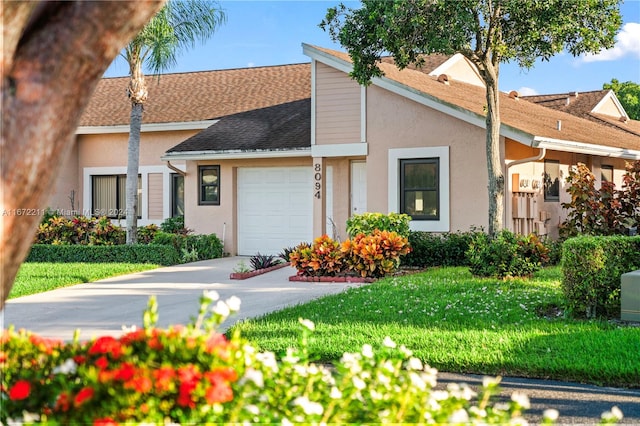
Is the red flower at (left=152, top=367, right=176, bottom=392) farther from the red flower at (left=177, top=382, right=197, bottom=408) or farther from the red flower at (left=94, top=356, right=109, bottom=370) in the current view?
the red flower at (left=94, top=356, right=109, bottom=370)

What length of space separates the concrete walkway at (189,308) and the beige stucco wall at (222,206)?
2.90 m

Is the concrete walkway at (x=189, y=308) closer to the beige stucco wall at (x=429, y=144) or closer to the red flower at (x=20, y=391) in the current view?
the red flower at (x=20, y=391)

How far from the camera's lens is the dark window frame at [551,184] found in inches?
738

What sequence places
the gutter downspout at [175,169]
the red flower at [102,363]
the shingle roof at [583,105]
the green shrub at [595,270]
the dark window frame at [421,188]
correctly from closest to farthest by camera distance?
the red flower at [102,363], the green shrub at [595,270], the dark window frame at [421,188], the gutter downspout at [175,169], the shingle roof at [583,105]

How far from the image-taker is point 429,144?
56.9 ft

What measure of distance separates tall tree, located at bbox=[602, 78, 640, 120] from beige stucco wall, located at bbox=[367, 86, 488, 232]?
4383 cm

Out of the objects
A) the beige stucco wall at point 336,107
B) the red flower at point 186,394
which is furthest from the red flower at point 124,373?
the beige stucco wall at point 336,107

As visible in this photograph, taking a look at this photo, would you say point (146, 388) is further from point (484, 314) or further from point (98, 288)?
point (98, 288)

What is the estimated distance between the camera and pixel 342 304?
11.4 m

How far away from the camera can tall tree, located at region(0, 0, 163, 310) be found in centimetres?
334

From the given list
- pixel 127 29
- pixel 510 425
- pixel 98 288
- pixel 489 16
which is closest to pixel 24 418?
pixel 127 29

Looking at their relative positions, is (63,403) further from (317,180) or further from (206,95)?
(206,95)

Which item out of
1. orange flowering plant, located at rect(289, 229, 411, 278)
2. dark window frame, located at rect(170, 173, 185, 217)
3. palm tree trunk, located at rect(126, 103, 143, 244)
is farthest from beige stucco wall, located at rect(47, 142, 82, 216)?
orange flowering plant, located at rect(289, 229, 411, 278)

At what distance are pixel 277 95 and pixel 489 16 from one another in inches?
415
